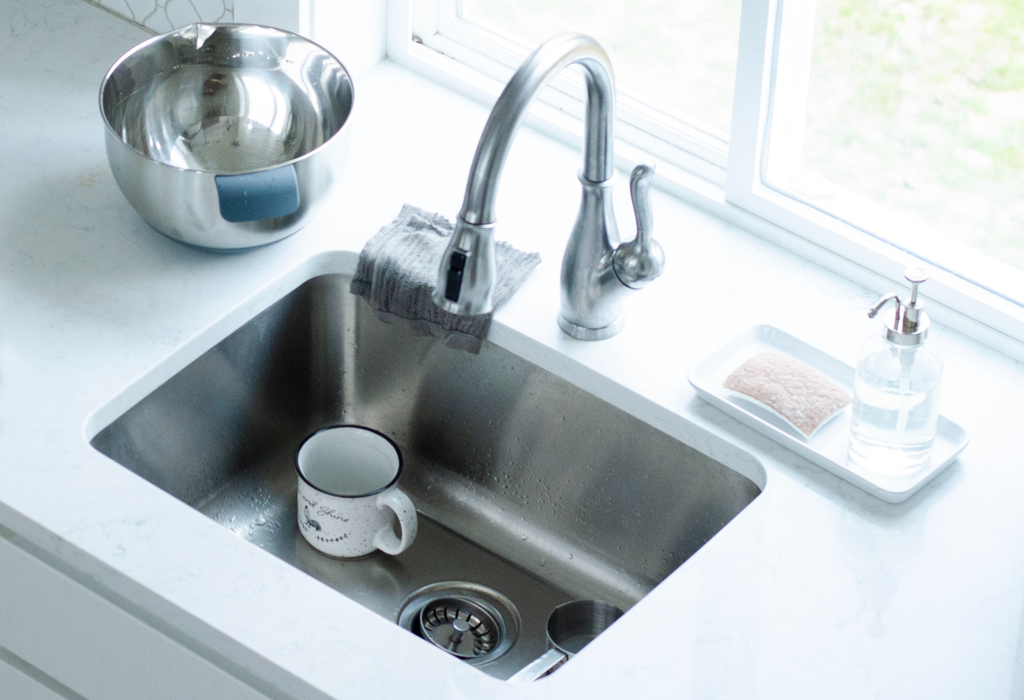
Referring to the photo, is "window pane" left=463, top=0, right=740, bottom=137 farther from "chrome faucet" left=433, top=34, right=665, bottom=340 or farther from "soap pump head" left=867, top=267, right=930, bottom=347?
"soap pump head" left=867, top=267, right=930, bottom=347

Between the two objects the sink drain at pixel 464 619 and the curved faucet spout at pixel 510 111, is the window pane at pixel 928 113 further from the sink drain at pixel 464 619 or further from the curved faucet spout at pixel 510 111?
the sink drain at pixel 464 619

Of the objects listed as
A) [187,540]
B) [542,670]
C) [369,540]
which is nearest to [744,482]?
[542,670]

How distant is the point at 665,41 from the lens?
158 centimetres

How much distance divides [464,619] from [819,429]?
1.46 ft

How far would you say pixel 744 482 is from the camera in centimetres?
119

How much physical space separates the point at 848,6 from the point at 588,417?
1.87 ft

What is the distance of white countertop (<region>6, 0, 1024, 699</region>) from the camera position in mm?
975

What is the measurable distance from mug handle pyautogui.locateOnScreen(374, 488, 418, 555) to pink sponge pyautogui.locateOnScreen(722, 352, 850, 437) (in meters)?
0.37

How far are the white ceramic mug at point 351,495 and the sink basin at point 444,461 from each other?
0.04 meters

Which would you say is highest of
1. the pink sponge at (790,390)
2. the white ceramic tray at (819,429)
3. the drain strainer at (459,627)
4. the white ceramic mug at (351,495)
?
the pink sponge at (790,390)

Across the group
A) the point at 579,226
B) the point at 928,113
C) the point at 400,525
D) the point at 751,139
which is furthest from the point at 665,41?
the point at 400,525

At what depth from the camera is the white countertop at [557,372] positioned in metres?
0.97

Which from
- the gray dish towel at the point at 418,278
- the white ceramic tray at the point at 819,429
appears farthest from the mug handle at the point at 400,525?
the white ceramic tray at the point at 819,429

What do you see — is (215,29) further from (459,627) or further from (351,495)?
(459,627)
